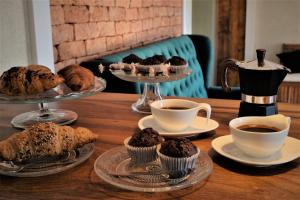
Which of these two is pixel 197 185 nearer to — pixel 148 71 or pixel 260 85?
pixel 260 85

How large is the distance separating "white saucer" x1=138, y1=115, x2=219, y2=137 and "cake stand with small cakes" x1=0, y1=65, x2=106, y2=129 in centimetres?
17

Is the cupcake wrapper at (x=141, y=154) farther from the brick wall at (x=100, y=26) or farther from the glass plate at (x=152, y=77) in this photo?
the brick wall at (x=100, y=26)

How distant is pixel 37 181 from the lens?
77 centimetres

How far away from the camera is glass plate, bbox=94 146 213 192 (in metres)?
0.72

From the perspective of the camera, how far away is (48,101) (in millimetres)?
1040

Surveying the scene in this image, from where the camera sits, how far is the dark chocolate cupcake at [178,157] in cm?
73

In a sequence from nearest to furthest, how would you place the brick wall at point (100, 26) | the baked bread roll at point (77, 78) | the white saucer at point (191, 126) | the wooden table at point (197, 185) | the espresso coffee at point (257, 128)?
1. the wooden table at point (197, 185)
2. the espresso coffee at point (257, 128)
3. the white saucer at point (191, 126)
4. the baked bread roll at point (77, 78)
5. the brick wall at point (100, 26)

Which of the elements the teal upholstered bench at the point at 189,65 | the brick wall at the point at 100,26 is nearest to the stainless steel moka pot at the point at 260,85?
the teal upholstered bench at the point at 189,65

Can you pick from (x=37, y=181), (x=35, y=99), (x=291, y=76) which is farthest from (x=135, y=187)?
(x=291, y=76)

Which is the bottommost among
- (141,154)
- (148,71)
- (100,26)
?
(141,154)

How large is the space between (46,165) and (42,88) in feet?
A: 0.97

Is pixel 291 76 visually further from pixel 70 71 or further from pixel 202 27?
pixel 70 71

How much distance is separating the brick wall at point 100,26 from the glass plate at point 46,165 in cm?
103

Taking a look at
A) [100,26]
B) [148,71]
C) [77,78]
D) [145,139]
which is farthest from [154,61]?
[100,26]
